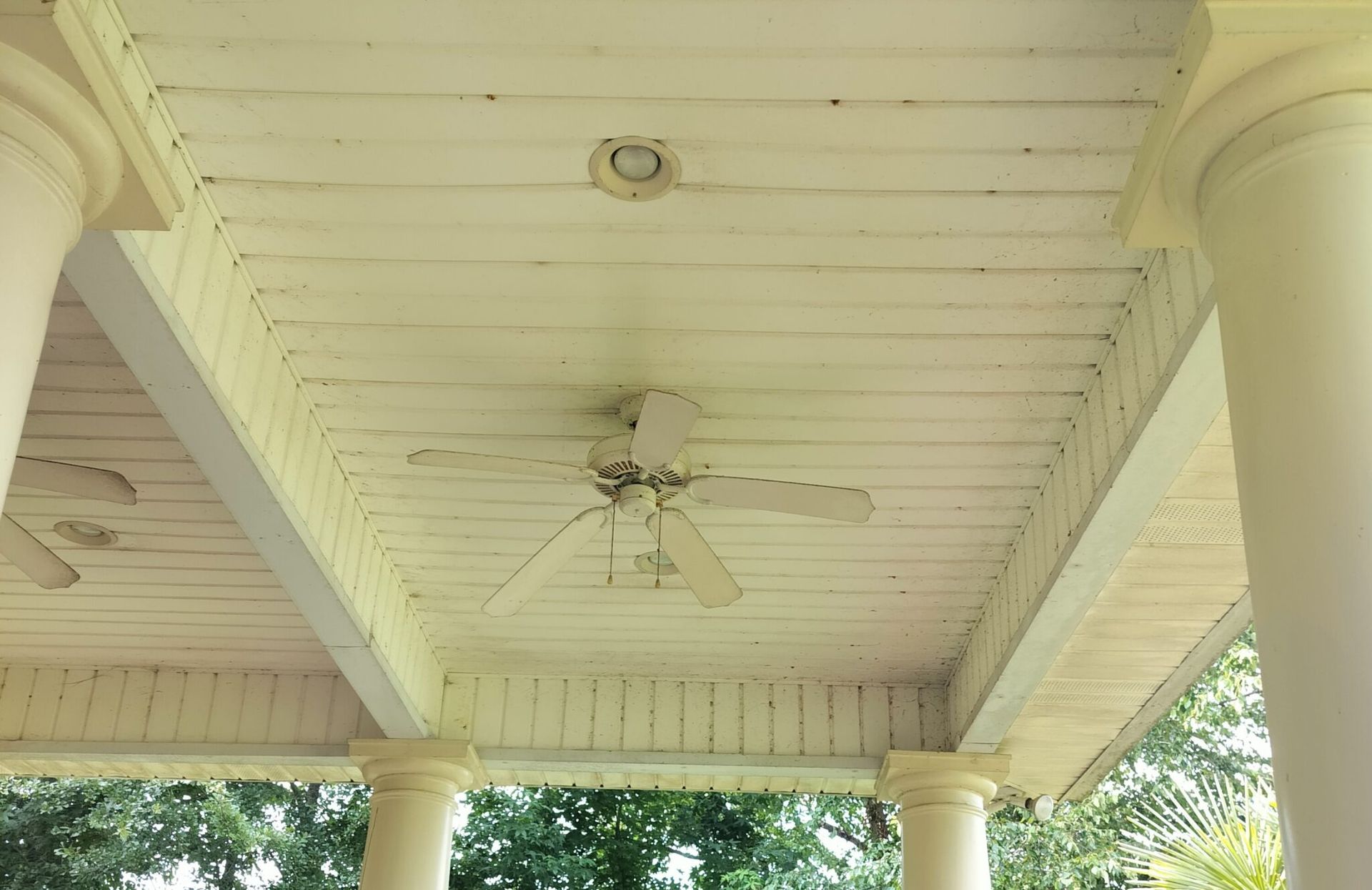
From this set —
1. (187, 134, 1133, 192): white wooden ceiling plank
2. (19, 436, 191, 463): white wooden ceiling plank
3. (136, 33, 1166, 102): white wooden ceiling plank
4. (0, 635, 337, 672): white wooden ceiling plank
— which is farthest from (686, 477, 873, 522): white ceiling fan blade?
(0, 635, 337, 672): white wooden ceiling plank

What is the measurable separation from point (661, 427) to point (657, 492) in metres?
0.45

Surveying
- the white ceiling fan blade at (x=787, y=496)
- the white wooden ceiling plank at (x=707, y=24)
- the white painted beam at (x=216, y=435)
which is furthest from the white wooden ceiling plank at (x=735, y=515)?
the white wooden ceiling plank at (x=707, y=24)

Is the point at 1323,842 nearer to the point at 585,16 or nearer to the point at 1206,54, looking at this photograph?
the point at 1206,54

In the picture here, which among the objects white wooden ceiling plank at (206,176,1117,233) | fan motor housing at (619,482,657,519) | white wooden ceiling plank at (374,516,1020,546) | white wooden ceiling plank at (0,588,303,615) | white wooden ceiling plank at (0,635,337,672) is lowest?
fan motor housing at (619,482,657,519)

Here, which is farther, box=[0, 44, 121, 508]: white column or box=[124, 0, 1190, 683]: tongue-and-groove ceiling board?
box=[124, 0, 1190, 683]: tongue-and-groove ceiling board

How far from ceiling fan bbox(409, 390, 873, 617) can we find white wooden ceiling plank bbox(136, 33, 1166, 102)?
0.87 meters

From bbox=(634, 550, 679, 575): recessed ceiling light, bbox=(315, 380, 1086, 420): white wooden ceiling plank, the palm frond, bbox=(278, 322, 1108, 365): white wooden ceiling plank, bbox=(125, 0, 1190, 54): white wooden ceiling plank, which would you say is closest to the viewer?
bbox=(125, 0, 1190, 54): white wooden ceiling plank

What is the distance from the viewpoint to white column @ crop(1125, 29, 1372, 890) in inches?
70.4

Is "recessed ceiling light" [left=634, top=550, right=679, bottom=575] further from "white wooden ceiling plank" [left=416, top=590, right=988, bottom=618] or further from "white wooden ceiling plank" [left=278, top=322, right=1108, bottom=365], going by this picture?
"white wooden ceiling plank" [left=278, top=322, right=1108, bottom=365]

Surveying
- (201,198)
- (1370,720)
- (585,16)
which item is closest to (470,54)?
(585,16)

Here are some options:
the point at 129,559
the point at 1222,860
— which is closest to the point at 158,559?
the point at 129,559

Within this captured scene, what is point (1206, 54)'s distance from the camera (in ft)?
6.91

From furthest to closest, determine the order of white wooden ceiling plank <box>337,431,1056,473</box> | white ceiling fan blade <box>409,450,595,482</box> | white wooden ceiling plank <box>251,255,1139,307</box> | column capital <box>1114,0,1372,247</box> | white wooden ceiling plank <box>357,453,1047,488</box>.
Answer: white wooden ceiling plank <box>357,453,1047,488</box>, white wooden ceiling plank <box>337,431,1056,473</box>, white ceiling fan blade <box>409,450,595,482</box>, white wooden ceiling plank <box>251,255,1139,307</box>, column capital <box>1114,0,1372,247</box>

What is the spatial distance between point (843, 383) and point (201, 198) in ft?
→ 6.28
